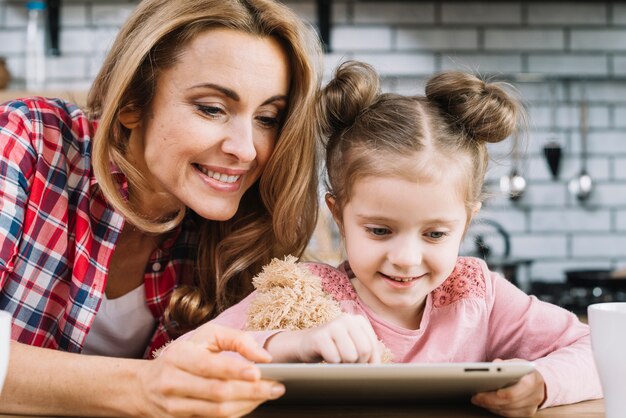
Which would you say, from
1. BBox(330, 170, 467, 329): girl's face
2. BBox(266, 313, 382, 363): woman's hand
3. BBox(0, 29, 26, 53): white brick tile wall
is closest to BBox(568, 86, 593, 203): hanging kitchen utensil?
BBox(330, 170, 467, 329): girl's face

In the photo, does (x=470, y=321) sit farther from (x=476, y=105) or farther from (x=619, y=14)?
(x=619, y=14)

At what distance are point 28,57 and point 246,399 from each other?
2.84 m

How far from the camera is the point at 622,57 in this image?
312 centimetres

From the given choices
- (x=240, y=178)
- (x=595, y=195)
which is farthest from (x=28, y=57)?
(x=595, y=195)

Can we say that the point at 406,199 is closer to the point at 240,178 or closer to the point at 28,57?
the point at 240,178

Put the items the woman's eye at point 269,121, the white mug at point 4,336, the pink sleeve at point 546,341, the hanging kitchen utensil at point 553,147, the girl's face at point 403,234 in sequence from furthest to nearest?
the hanging kitchen utensil at point 553,147
the woman's eye at point 269,121
the girl's face at point 403,234
the pink sleeve at point 546,341
the white mug at point 4,336

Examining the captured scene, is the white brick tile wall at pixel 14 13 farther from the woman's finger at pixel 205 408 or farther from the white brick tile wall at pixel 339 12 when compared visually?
the woman's finger at pixel 205 408

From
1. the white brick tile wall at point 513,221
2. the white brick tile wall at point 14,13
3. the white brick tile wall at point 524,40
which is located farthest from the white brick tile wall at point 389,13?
the white brick tile wall at point 14,13

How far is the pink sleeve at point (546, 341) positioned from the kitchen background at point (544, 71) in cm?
199

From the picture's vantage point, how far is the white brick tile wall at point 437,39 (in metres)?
3.09

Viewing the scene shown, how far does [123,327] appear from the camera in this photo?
54.2 inches

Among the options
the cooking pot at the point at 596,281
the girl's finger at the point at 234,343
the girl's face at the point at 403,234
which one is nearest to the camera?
the girl's finger at the point at 234,343

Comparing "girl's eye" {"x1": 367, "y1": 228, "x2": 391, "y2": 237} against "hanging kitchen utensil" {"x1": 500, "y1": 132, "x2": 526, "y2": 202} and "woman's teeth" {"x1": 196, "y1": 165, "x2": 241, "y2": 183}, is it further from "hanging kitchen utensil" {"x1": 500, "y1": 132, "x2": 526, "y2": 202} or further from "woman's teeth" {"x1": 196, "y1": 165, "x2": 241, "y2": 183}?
"hanging kitchen utensil" {"x1": 500, "y1": 132, "x2": 526, "y2": 202}

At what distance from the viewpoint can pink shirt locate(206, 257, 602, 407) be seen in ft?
3.46
